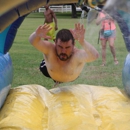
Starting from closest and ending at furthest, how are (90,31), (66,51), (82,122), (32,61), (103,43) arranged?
(82,122)
(66,51)
(90,31)
(103,43)
(32,61)

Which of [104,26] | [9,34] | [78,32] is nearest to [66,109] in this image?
[78,32]

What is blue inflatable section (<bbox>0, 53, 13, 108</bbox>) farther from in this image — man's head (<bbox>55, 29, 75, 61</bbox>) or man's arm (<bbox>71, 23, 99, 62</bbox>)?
man's arm (<bbox>71, 23, 99, 62</bbox>)

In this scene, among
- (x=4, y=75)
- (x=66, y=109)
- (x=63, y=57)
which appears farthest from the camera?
(x=63, y=57)

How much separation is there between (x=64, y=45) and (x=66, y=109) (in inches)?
23.6

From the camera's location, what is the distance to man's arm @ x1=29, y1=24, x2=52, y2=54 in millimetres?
2803

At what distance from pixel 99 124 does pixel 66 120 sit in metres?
0.24

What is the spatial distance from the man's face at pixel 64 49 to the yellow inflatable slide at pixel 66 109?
0.29 m

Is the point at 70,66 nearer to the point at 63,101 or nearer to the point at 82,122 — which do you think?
the point at 63,101

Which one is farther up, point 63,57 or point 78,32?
point 78,32

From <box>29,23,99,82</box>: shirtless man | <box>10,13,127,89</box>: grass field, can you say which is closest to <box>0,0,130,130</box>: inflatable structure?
<box>29,23,99,82</box>: shirtless man

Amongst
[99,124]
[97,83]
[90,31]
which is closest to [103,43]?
[97,83]

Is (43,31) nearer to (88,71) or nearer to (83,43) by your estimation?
(83,43)

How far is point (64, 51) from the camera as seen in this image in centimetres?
284

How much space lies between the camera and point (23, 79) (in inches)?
171
